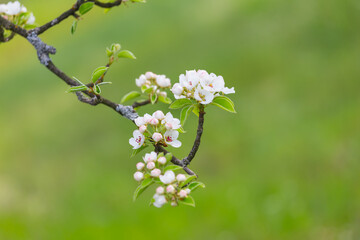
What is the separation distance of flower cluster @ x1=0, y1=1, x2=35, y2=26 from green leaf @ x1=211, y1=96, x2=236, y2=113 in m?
1.12

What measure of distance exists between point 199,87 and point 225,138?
15.7 ft

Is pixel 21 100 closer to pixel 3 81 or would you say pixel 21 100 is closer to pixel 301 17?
pixel 3 81

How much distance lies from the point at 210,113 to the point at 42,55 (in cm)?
509

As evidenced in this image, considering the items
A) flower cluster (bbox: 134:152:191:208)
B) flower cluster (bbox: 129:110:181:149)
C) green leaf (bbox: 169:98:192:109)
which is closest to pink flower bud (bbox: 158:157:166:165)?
flower cluster (bbox: 134:152:191:208)

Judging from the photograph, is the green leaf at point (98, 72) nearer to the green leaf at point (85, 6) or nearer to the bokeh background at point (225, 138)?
the green leaf at point (85, 6)

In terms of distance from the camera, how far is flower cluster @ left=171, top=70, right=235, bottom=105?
168 centimetres

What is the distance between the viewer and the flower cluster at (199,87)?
66.0 inches

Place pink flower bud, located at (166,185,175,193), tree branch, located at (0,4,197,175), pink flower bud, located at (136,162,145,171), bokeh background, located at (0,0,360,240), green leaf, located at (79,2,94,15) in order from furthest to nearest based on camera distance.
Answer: bokeh background, located at (0,0,360,240) < green leaf, located at (79,2,94,15) < tree branch, located at (0,4,197,175) < pink flower bud, located at (136,162,145,171) < pink flower bud, located at (166,185,175,193)

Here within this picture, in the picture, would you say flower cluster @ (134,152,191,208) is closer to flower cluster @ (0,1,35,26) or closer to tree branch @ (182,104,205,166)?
tree branch @ (182,104,205,166)

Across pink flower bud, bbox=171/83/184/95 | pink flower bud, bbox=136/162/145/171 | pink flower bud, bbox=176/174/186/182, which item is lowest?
pink flower bud, bbox=176/174/186/182

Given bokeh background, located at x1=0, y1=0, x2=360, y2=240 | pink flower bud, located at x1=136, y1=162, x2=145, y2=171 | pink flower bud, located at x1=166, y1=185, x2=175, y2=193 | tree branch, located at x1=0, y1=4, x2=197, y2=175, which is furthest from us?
bokeh background, located at x1=0, y1=0, x2=360, y2=240

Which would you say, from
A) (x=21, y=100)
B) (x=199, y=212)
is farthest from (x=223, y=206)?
(x=21, y=100)

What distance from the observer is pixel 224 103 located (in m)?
1.75

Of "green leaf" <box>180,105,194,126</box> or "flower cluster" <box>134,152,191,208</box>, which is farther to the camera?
"green leaf" <box>180,105,194,126</box>
